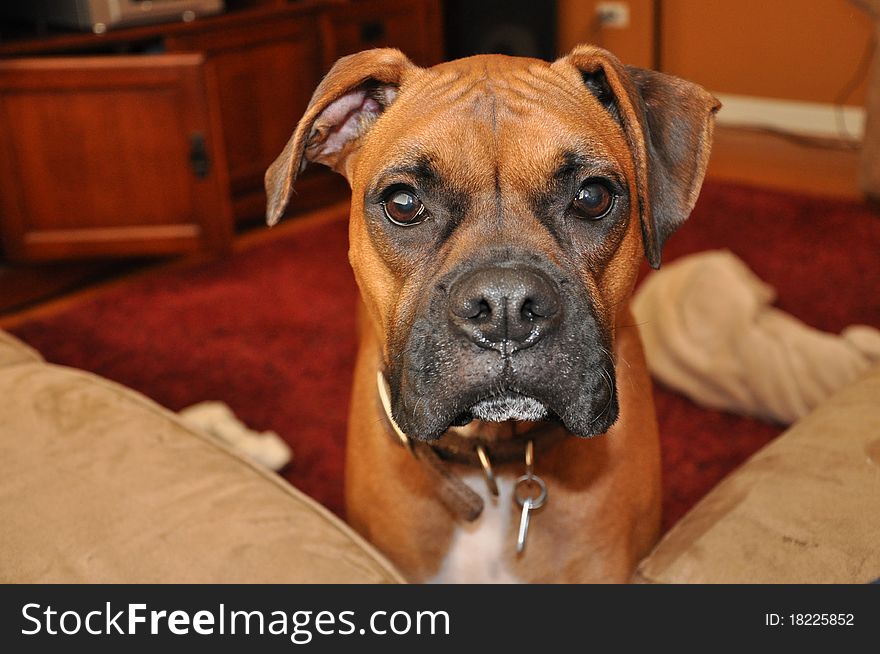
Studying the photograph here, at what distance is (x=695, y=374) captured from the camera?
9.67ft

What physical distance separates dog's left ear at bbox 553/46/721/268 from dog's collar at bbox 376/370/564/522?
1.19 ft

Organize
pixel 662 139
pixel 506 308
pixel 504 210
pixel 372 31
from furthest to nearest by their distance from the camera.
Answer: pixel 372 31 < pixel 662 139 < pixel 504 210 < pixel 506 308

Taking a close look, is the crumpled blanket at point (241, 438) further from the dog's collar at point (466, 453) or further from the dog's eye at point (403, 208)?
the dog's eye at point (403, 208)

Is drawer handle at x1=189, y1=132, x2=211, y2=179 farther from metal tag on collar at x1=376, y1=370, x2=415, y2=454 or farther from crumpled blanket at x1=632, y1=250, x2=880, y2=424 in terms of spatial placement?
metal tag on collar at x1=376, y1=370, x2=415, y2=454

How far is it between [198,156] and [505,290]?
278 cm

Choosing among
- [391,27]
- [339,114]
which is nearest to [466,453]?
[339,114]

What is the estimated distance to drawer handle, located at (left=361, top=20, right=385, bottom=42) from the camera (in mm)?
5051

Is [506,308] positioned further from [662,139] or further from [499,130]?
[662,139]

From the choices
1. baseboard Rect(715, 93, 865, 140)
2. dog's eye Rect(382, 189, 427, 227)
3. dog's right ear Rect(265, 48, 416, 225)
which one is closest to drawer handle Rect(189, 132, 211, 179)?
dog's right ear Rect(265, 48, 416, 225)

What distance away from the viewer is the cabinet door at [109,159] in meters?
3.67

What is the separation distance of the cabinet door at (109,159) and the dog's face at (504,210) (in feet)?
7.09

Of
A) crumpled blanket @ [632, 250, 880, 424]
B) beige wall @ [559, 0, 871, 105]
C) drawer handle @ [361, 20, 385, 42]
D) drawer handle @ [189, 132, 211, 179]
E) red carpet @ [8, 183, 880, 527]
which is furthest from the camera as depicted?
beige wall @ [559, 0, 871, 105]

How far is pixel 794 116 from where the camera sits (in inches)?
237

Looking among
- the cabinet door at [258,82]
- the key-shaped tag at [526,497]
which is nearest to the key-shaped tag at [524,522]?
the key-shaped tag at [526,497]
